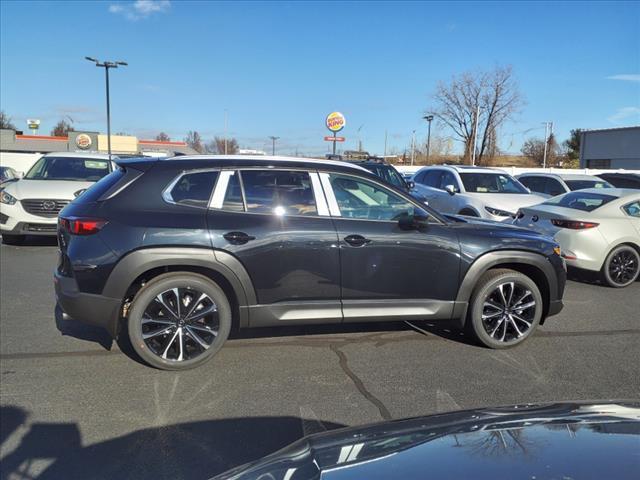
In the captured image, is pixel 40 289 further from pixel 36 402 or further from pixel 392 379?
pixel 392 379

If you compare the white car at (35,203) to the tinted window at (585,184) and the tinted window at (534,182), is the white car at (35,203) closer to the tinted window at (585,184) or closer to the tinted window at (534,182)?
the tinted window at (534,182)

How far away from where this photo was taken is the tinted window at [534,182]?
14.5m

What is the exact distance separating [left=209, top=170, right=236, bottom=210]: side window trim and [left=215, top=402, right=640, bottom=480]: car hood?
104 inches

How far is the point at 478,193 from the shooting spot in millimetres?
11062

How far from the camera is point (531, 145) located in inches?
2739

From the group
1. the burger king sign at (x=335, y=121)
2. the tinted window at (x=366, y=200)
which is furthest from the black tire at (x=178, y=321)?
the burger king sign at (x=335, y=121)

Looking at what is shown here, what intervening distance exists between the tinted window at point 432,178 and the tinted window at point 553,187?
132 inches

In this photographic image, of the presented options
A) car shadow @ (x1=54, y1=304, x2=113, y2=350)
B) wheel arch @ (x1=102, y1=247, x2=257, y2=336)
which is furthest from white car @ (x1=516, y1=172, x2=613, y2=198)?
car shadow @ (x1=54, y1=304, x2=113, y2=350)

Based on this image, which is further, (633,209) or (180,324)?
(633,209)

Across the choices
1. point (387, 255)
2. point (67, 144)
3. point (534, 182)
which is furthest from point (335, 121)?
point (67, 144)

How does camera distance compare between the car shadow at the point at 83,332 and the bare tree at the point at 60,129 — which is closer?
the car shadow at the point at 83,332

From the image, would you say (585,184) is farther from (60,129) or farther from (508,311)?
(60,129)

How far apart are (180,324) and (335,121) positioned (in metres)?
26.2

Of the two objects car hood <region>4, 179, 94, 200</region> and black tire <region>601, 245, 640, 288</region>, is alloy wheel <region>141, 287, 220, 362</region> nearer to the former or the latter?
black tire <region>601, 245, 640, 288</region>
